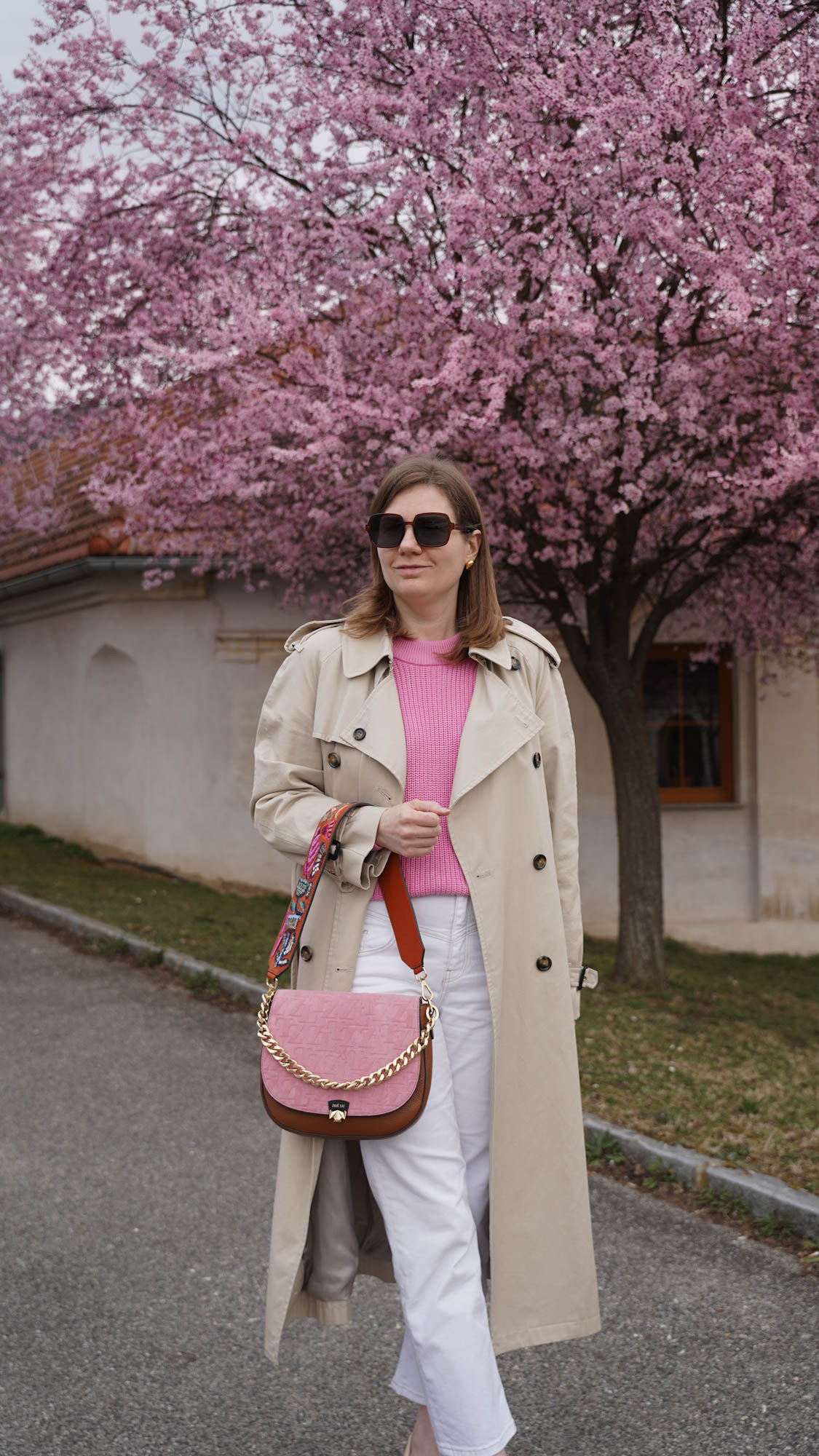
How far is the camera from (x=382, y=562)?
2.60m

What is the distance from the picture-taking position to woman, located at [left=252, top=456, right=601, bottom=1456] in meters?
2.40

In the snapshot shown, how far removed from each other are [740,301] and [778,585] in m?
3.15

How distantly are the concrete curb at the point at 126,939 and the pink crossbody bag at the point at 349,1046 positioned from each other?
505 cm

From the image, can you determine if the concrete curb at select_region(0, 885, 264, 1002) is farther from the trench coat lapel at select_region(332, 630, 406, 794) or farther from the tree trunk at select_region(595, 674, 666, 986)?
the trench coat lapel at select_region(332, 630, 406, 794)

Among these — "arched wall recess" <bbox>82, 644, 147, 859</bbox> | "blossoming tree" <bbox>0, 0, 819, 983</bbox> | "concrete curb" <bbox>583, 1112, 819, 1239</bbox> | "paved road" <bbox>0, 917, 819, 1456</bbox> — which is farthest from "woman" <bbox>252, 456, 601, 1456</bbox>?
"arched wall recess" <bbox>82, 644, 147, 859</bbox>

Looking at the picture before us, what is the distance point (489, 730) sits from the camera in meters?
2.52

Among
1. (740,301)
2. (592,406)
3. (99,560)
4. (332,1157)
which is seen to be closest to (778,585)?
(592,406)

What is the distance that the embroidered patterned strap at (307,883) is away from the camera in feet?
7.91

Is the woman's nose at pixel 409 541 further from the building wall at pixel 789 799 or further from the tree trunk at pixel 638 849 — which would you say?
the building wall at pixel 789 799

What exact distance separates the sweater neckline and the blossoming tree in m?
4.26

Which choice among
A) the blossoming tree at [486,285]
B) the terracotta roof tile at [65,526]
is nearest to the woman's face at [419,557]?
the blossoming tree at [486,285]

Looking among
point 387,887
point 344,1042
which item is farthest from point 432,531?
point 344,1042

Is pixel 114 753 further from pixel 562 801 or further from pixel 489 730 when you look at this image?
pixel 489 730

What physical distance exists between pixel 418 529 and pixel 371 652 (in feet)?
0.86
